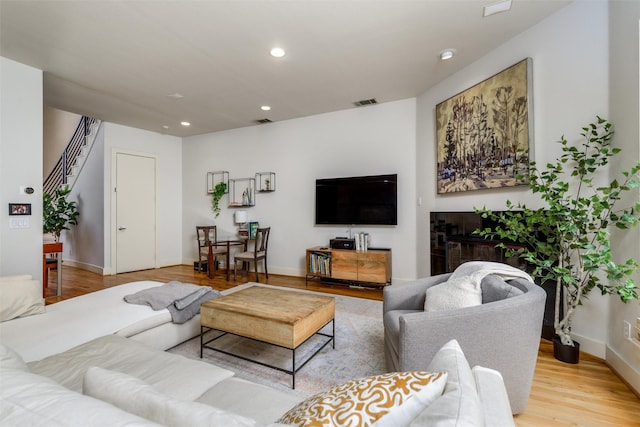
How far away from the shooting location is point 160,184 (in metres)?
5.77

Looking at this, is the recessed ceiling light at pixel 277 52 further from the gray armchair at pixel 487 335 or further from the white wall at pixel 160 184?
the white wall at pixel 160 184

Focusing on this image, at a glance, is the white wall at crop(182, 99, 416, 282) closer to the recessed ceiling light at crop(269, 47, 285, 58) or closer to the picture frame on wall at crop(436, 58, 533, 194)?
the picture frame on wall at crop(436, 58, 533, 194)

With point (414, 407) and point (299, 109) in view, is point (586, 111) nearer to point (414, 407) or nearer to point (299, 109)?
point (414, 407)

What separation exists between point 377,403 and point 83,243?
6785mm

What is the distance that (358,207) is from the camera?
428 centimetres

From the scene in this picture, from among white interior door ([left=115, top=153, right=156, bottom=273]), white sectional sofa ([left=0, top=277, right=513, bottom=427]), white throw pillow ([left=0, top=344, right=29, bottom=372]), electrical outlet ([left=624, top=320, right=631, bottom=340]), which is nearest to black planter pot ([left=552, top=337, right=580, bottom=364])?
electrical outlet ([left=624, top=320, right=631, bottom=340])

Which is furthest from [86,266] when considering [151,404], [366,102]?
[151,404]

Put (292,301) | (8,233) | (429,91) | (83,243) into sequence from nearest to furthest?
(292,301)
(8,233)
(429,91)
(83,243)

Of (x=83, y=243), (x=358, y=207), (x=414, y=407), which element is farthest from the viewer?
(x=83, y=243)

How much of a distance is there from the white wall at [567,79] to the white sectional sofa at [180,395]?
2.15 meters

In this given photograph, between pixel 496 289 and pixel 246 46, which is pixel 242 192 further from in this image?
pixel 496 289

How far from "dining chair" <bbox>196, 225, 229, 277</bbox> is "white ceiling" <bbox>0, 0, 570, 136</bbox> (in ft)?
7.60

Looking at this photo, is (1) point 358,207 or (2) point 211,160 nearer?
(1) point 358,207

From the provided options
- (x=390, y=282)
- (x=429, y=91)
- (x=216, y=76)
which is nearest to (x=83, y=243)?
(x=216, y=76)
